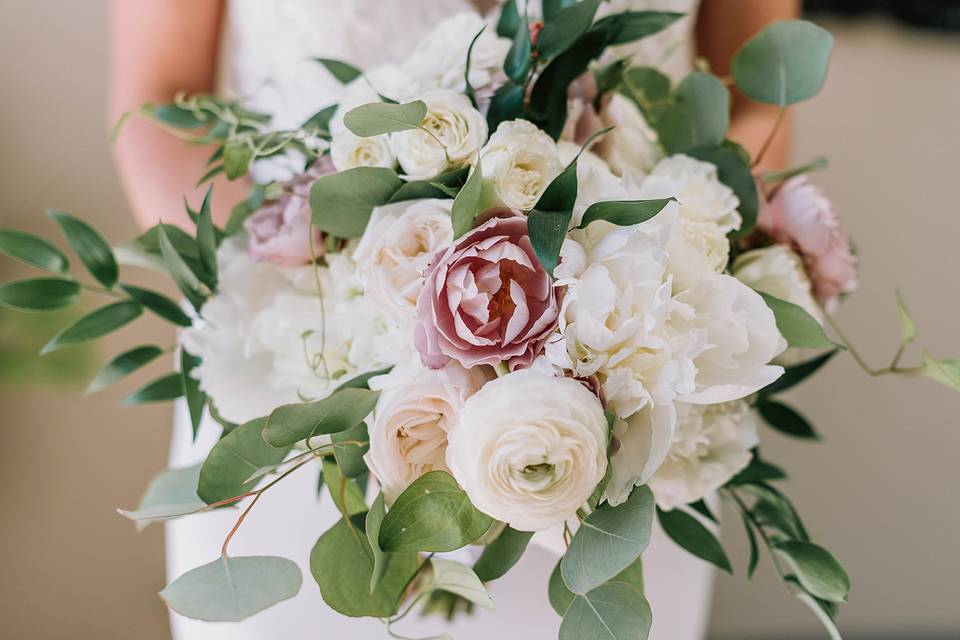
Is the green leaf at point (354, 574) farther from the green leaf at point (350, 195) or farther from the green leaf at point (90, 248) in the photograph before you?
the green leaf at point (90, 248)

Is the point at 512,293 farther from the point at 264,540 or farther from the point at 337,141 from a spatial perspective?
the point at 264,540

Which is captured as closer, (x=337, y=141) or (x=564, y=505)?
(x=564, y=505)

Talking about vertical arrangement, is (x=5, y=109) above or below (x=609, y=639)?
below

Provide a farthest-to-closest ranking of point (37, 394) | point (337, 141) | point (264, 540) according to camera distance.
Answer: point (37, 394) < point (264, 540) < point (337, 141)

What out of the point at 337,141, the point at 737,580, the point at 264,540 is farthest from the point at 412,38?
the point at 737,580

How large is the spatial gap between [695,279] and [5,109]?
1.06m

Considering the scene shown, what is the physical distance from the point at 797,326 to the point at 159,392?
45 centimetres

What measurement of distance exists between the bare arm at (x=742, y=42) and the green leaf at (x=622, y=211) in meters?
0.63

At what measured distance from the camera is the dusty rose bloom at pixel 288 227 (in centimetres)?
50

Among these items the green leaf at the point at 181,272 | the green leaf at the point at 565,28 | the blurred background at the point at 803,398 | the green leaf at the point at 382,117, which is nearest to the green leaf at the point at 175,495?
the green leaf at the point at 181,272

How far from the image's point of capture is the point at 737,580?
5.02 ft

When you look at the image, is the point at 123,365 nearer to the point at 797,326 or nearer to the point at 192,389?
the point at 192,389

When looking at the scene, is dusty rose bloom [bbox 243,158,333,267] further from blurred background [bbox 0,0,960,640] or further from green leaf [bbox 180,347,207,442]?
blurred background [bbox 0,0,960,640]

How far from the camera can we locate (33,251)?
0.57m
